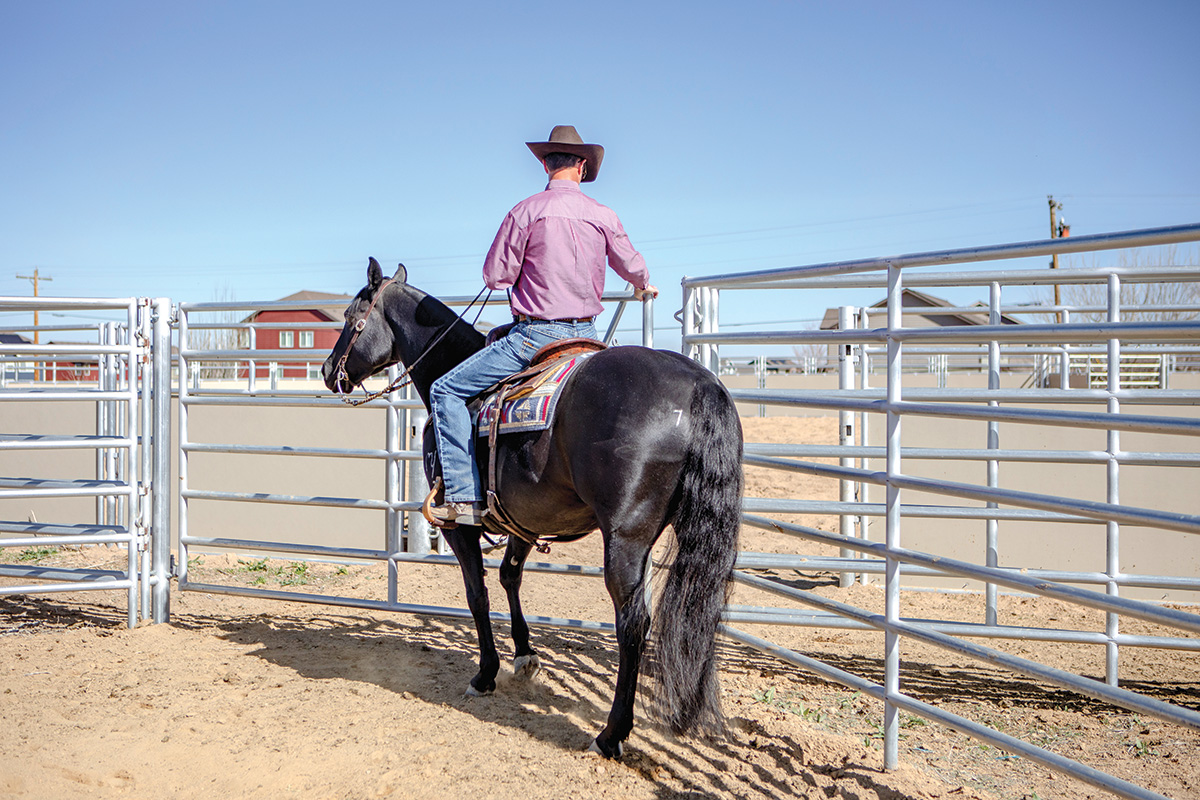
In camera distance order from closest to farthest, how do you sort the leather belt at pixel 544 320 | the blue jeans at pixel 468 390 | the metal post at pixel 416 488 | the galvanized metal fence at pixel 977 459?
1. the galvanized metal fence at pixel 977 459
2. the blue jeans at pixel 468 390
3. the leather belt at pixel 544 320
4. the metal post at pixel 416 488

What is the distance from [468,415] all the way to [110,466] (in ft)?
18.3

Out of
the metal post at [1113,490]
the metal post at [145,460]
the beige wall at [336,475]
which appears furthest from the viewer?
the beige wall at [336,475]

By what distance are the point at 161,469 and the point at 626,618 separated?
138 inches

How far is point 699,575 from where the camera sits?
2.94 meters

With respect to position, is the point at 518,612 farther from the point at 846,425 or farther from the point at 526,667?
the point at 846,425

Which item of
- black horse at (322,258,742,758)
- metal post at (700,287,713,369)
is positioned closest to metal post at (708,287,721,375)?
metal post at (700,287,713,369)

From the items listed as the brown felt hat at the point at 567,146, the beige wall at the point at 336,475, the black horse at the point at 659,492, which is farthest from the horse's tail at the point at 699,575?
the beige wall at the point at 336,475

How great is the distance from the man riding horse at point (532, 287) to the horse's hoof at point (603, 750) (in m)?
1.04

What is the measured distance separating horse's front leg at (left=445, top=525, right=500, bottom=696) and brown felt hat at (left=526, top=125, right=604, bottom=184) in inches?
69.9

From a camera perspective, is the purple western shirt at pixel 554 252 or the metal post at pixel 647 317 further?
the metal post at pixel 647 317

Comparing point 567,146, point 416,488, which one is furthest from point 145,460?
point 567,146

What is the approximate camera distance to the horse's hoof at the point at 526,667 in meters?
4.10

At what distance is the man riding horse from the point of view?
3586 mm

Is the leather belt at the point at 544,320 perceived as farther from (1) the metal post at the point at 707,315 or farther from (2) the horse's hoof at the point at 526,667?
(2) the horse's hoof at the point at 526,667
